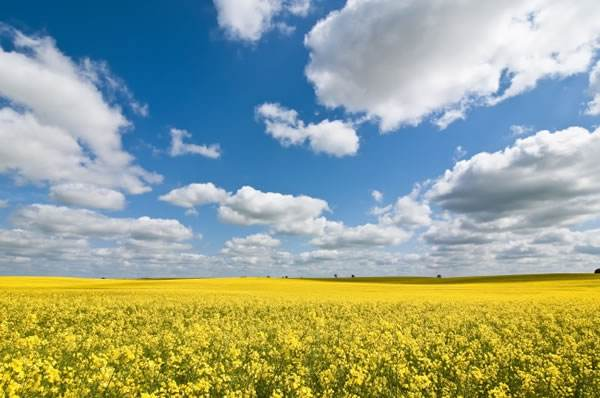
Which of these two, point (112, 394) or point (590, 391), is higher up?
point (112, 394)

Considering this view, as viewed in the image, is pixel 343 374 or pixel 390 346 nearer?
pixel 343 374

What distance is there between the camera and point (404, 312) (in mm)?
21281

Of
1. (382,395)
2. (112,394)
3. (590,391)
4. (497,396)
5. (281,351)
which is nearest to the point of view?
(112,394)

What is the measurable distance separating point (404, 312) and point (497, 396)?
14.2 metres

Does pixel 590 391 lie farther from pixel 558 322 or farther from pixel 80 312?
pixel 80 312

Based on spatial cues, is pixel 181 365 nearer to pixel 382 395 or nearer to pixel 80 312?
pixel 382 395

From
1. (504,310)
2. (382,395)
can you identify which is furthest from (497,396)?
(504,310)

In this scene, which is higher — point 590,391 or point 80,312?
point 80,312

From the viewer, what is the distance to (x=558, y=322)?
1825cm

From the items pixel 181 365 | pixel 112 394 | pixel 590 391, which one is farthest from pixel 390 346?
pixel 112 394

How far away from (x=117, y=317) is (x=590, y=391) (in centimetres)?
1696

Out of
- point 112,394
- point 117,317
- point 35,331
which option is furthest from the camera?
point 117,317

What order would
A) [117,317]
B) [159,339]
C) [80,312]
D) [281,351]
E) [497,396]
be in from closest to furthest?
1. [497,396]
2. [281,351]
3. [159,339]
4. [117,317]
5. [80,312]

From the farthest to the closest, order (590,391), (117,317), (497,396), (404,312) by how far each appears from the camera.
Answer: (404,312), (117,317), (590,391), (497,396)
